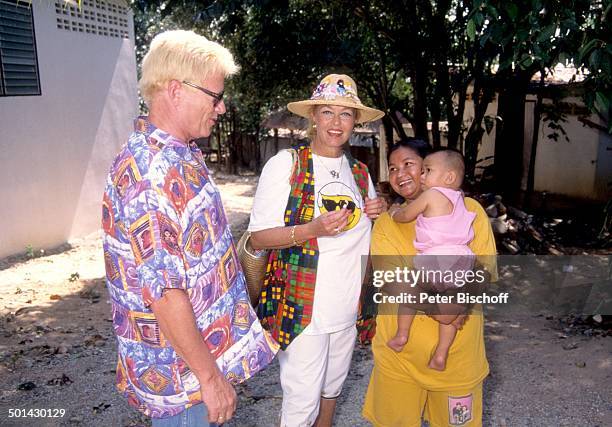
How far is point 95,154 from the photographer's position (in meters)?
8.95

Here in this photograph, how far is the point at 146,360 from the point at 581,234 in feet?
29.0

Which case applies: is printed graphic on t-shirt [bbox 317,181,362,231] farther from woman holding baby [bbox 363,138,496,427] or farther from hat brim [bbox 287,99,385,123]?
hat brim [bbox 287,99,385,123]

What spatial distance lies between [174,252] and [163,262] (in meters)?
0.05

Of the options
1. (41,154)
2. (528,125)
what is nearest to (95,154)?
(41,154)

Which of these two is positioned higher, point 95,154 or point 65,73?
point 65,73

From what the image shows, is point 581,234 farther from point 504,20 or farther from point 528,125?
point 504,20

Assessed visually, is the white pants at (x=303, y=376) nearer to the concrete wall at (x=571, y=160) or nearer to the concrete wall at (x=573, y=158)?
the concrete wall at (x=573, y=158)

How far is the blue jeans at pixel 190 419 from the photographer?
6.11ft

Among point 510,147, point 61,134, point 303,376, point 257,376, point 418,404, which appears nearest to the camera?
point 418,404

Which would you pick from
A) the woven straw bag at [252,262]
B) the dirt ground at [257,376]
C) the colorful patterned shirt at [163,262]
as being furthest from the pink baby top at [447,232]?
the dirt ground at [257,376]

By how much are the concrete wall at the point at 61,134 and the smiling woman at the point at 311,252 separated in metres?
5.93

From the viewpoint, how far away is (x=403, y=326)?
7.67ft

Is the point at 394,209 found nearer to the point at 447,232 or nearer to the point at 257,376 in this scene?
the point at 447,232

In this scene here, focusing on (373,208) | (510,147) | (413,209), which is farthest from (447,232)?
(510,147)
